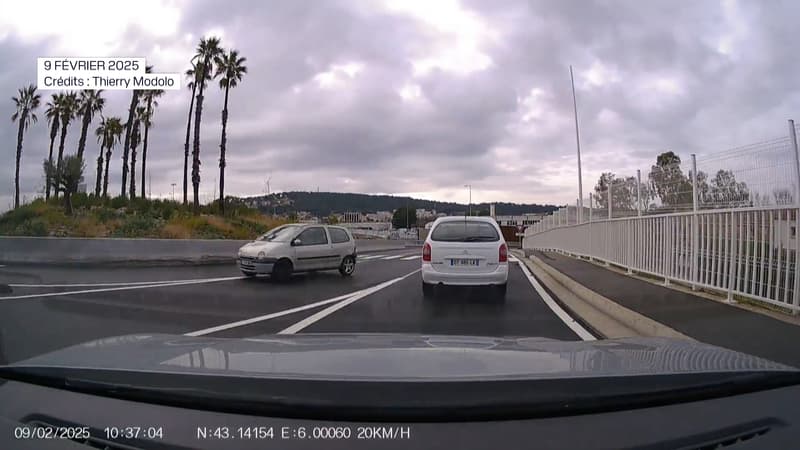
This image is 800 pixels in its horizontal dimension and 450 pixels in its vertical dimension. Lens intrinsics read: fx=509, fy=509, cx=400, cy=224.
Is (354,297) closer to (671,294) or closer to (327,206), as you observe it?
(671,294)

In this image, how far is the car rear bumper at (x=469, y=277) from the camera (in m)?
9.32

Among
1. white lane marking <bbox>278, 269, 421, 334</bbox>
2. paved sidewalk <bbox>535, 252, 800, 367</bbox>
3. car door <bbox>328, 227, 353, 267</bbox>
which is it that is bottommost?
white lane marking <bbox>278, 269, 421, 334</bbox>

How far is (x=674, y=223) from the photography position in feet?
30.8

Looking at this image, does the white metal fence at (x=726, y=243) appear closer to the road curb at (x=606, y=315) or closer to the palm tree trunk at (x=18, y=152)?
the road curb at (x=606, y=315)

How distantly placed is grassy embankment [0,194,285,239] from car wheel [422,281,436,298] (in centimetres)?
1562

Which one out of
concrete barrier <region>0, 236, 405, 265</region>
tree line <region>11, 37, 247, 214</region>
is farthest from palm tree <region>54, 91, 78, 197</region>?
concrete barrier <region>0, 236, 405, 265</region>

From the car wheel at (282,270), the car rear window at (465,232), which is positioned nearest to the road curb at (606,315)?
the car rear window at (465,232)

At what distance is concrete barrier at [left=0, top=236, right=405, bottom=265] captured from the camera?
15352 millimetres

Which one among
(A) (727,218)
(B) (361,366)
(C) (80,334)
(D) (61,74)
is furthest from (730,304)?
(D) (61,74)

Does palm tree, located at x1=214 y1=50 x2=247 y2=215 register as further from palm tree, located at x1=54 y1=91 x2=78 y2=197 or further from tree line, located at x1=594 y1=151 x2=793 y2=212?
tree line, located at x1=594 y1=151 x2=793 y2=212

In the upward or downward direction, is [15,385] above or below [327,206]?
below

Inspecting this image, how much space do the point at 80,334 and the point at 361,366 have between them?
196 inches

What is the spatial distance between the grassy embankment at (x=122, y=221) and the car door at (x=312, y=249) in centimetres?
1122

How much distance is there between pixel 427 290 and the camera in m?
10.1
